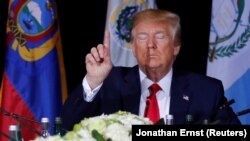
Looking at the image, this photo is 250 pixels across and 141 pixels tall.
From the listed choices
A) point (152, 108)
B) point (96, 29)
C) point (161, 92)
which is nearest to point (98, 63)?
point (152, 108)

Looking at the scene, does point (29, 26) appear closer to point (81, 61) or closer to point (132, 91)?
point (81, 61)

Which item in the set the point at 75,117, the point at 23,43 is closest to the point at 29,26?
the point at 23,43

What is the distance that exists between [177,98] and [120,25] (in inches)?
58.3

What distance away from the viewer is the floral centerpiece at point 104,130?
1349 millimetres

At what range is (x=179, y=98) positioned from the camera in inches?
95.0

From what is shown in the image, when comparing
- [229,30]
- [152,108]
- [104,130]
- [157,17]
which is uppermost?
[157,17]

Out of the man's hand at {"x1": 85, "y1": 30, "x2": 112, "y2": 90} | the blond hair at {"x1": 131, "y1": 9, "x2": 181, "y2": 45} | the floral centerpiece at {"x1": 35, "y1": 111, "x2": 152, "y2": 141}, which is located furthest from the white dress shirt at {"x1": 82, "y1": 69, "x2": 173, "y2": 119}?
the floral centerpiece at {"x1": 35, "y1": 111, "x2": 152, "y2": 141}

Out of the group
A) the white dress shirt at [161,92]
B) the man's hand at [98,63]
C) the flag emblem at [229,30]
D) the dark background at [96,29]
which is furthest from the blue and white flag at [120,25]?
the man's hand at [98,63]

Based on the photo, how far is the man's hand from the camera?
1.97m

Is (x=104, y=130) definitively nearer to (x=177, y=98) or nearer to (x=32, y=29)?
(x=177, y=98)

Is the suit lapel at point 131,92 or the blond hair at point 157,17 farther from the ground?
the blond hair at point 157,17

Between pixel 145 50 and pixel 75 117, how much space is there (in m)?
0.40

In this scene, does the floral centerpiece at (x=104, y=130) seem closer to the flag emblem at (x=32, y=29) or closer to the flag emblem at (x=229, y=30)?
the flag emblem at (x=32, y=29)

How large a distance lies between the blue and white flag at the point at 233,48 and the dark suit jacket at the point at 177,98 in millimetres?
1204
